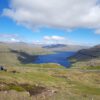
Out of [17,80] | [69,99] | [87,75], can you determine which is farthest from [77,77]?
[69,99]

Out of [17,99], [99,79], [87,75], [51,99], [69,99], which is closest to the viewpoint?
[17,99]

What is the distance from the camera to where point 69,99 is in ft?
85.6

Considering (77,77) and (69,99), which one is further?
(77,77)

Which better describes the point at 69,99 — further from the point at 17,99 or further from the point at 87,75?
the point at 87,75

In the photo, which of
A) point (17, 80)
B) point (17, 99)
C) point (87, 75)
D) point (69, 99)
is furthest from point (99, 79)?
point (17, 99)

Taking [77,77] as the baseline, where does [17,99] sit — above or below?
above

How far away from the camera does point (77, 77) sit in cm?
9644

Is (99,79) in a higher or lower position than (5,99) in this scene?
lower

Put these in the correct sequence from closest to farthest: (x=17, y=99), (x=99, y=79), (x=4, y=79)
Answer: (x=17, y=99) → (x=4, y=79) → (x=99, y=79)

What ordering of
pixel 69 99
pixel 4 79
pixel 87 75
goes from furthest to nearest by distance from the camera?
pixel 87 75 → pixel 4 79 → pixel 69 99

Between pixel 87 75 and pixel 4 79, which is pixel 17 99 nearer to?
pixel 4 79

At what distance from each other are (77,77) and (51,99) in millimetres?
73617

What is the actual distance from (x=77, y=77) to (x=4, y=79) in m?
40.6

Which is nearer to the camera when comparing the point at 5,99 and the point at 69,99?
the point at 5,99
